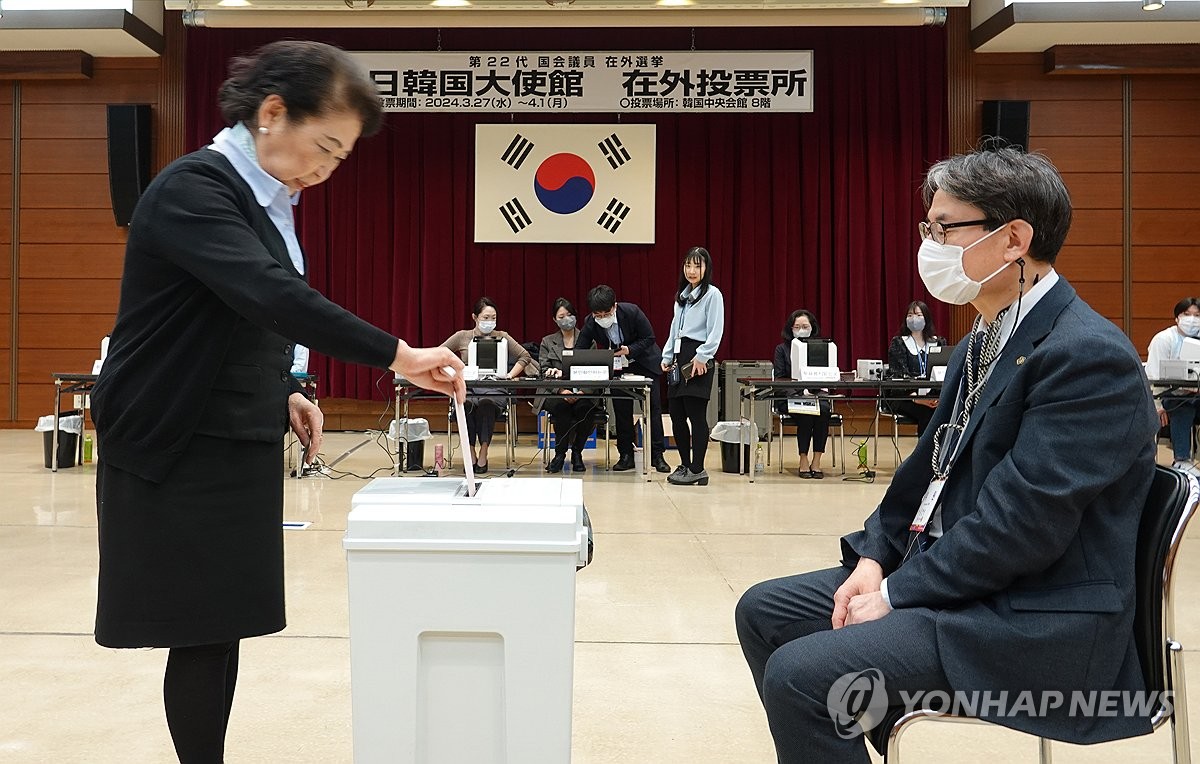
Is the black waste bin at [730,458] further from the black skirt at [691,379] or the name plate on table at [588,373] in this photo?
the name plate on table at [588,373]

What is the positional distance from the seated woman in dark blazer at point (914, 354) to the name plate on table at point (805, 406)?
2.12 feet

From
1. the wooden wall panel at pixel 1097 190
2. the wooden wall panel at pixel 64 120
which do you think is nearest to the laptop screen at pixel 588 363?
the wooden wall panel at pixel 1097 190

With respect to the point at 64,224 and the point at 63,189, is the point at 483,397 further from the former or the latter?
the point at 63,189

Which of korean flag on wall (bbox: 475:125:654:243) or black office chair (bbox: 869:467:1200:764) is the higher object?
korean flag on wall (bbox: 475:125:654:243)

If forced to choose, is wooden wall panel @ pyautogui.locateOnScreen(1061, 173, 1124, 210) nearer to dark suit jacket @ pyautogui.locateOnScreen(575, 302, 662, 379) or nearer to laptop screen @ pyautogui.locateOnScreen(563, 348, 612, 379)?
dark suit jacket @ pyautogui.locateOnScreen(575, 302, 662, 379)

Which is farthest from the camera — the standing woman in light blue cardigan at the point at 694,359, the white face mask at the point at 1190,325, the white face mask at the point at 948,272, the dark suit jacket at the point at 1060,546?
the white face mask at the point at 1190,325

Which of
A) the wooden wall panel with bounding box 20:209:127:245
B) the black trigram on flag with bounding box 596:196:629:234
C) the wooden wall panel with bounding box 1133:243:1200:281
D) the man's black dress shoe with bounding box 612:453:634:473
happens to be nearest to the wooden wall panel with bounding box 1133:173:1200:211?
the wooden wall panel with bounding box 1133:243:1200:281

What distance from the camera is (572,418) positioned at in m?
6.73

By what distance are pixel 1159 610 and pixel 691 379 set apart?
15.3 feet

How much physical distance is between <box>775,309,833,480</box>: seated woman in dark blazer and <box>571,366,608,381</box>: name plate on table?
4.00ft

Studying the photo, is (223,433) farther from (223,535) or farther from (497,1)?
(497,1)

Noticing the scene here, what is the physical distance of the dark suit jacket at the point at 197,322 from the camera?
125 centimetres

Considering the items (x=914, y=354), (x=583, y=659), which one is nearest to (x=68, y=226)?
(x=914, y=354)

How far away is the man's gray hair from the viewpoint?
4.50 feet
